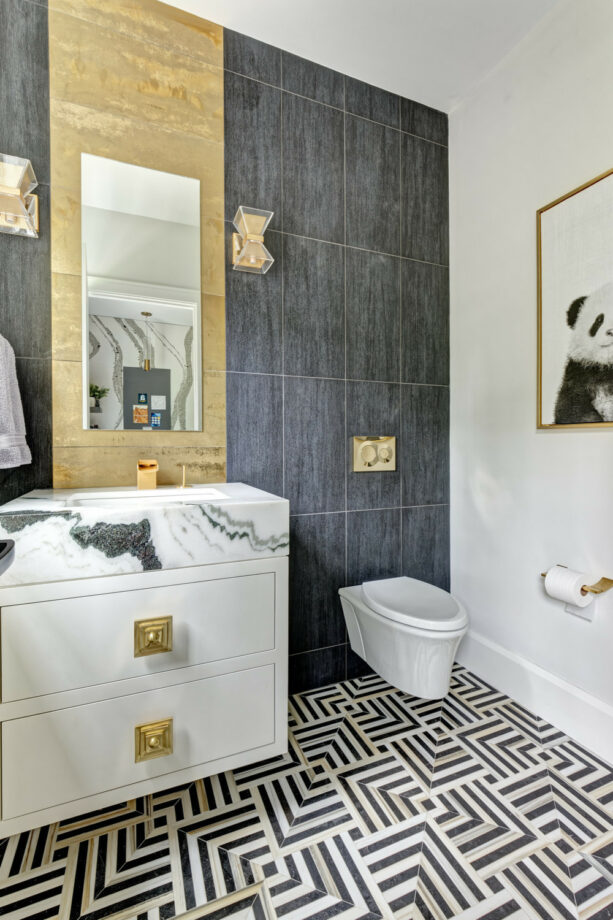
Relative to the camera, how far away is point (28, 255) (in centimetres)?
150

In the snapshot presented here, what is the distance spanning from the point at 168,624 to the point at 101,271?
120cm

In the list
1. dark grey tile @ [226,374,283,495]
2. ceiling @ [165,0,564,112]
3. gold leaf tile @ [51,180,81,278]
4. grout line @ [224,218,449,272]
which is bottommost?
dark grey tile @ [226,374,283,495]

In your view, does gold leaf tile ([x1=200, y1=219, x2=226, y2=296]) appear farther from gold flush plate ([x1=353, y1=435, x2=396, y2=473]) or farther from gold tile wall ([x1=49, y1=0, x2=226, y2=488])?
gold flush plate ([x1=353, y1=435, x2=396, y2=473])

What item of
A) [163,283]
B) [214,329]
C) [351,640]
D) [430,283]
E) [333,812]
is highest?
[430,283]

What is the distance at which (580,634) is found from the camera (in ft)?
5.33

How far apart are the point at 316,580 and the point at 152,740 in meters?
0.90

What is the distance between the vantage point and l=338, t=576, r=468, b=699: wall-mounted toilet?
5.19 ft

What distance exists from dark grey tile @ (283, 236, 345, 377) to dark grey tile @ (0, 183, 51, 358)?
84cm

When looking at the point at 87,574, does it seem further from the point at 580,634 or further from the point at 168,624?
the point at 580,634

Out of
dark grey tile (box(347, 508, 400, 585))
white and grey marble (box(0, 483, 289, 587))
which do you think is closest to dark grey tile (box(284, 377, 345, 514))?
dark grey tile (box(347, 508, 400, 585))

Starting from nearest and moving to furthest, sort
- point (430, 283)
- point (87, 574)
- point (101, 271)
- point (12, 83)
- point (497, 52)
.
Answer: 1. point (87, 574)
2. point (12, 83)
3. point (101, 271)
4. point (497, 52)
5. point (430, 283)

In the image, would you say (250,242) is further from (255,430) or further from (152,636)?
(152,636)

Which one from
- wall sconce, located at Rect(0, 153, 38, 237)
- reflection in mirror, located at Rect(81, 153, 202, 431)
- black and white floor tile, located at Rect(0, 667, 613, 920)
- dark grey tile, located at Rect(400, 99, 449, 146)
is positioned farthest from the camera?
dark grey tile, located at Rect(400, 99, 449, 146)

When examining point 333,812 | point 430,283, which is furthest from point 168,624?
point 430,283
